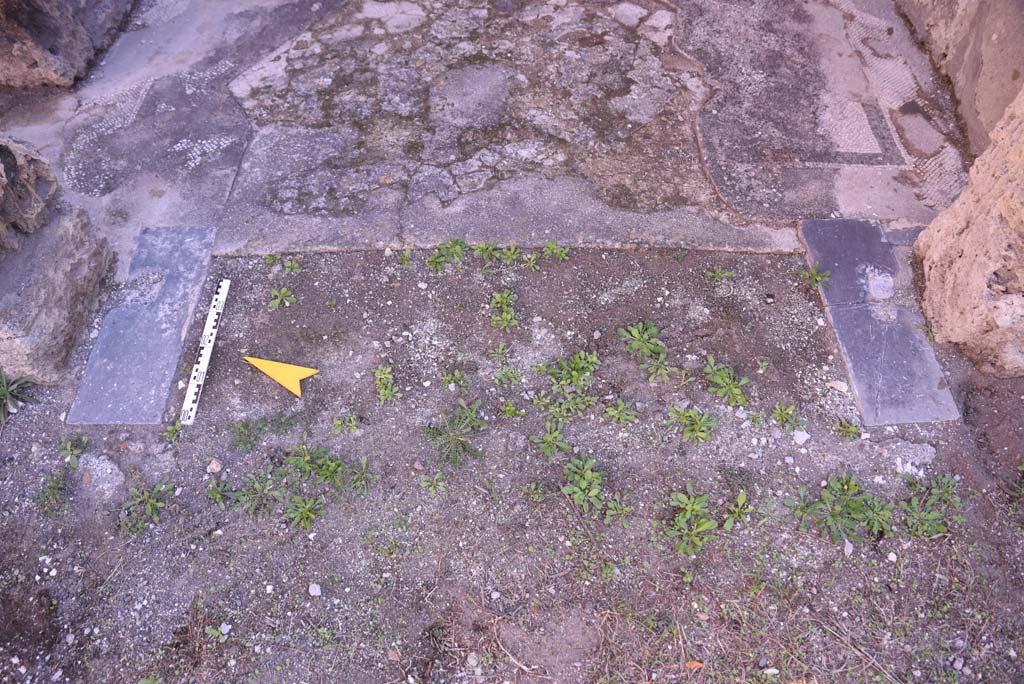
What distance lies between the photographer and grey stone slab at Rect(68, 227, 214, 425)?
10.0ft

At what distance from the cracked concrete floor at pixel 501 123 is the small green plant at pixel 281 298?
13.0 inches

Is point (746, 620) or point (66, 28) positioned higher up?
point (66, 28)

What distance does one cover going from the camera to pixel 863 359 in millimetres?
3129

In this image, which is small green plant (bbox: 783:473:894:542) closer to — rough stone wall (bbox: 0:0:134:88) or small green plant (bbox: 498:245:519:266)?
small green plant (bbox: 498:245:519:266)

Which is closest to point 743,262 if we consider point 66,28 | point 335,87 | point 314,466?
point 314,466

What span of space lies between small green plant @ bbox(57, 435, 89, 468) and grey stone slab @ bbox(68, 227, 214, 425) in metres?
0.10

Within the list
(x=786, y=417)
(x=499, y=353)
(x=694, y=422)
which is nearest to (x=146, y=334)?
(x=499, y=353)

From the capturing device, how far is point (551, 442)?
2912 millimetres

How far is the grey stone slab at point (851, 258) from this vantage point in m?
3.36

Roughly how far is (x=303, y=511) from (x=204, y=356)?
1025 mm

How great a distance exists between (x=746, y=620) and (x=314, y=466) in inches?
76.0

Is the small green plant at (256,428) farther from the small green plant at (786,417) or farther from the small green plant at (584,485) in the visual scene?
the small green plant at (786,417)

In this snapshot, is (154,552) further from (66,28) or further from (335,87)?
(66,28)

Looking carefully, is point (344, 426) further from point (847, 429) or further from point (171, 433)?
point (847, 429)
